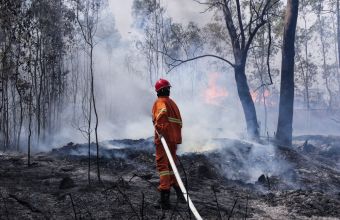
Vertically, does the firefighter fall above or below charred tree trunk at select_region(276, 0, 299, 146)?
below

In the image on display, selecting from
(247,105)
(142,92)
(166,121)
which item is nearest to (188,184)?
(166,121)

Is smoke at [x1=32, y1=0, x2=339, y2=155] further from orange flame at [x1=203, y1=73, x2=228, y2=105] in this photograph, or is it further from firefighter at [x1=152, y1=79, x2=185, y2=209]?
firefighter at [x1=152, y1=79, x2=185, y2=209]

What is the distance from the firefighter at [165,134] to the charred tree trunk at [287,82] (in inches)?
286

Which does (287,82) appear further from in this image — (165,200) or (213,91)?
(213,91)

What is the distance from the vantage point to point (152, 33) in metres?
43.7

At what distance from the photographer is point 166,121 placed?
18.2 ft

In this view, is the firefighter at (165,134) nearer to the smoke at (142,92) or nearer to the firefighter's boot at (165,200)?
the firefighter's boot at (165,200)

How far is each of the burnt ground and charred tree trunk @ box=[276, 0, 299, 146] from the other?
5.25 feet

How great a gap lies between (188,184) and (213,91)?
133 feet

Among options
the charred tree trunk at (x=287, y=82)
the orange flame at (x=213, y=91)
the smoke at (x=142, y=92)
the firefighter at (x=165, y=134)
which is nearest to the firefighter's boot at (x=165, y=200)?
the firefighter at (x=165, y=134)

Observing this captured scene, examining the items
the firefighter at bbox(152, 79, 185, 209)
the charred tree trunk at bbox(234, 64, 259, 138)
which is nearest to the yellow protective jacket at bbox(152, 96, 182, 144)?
the firefighter at bbox(152, 79, 185, 209)

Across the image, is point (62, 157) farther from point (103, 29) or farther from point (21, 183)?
point (103, 29)

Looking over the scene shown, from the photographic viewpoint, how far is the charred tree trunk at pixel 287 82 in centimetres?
1209

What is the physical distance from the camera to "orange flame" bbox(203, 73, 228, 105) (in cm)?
4438
